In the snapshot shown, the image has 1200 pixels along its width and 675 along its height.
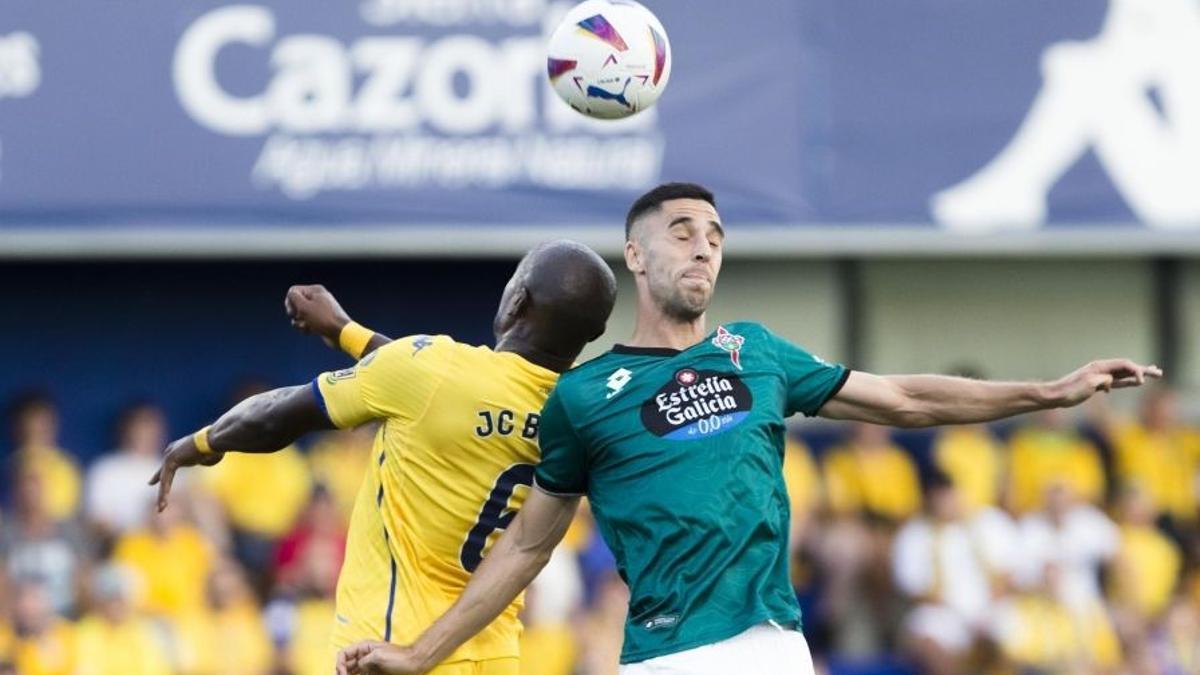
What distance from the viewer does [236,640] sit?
1272 centimetres

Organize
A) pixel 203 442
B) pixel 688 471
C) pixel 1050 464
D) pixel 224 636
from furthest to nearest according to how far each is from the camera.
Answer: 1. pixel 1050 464
2. pixel 224 636
3. pixel 203 442
4. pixel 688 471

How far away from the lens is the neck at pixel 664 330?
6.52 meters

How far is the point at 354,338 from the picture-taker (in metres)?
7.26

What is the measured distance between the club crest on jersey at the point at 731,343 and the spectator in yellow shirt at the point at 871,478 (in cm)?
751

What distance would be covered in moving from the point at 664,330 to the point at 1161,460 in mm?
9133

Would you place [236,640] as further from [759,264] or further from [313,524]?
[759,264]

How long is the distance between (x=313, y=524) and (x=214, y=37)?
124 inches

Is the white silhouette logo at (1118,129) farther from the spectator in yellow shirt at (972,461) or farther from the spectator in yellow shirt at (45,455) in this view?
the spectator in yellow shirt at (45,455)

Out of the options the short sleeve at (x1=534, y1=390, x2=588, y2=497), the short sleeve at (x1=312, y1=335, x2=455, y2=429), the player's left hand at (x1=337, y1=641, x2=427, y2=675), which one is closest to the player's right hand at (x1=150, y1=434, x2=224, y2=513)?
the short sleeve at (x1=312, y1=335, x2=455, y2=429)

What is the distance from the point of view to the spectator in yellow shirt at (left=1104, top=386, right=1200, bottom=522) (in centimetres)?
1487

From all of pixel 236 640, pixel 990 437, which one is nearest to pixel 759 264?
pixel 990 437

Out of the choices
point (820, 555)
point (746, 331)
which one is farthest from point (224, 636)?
point (746, 331)

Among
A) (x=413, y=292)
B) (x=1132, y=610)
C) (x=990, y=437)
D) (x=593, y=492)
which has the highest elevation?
(x=593, y=492)

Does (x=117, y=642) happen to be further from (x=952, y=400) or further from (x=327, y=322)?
(x=952, y=400)
